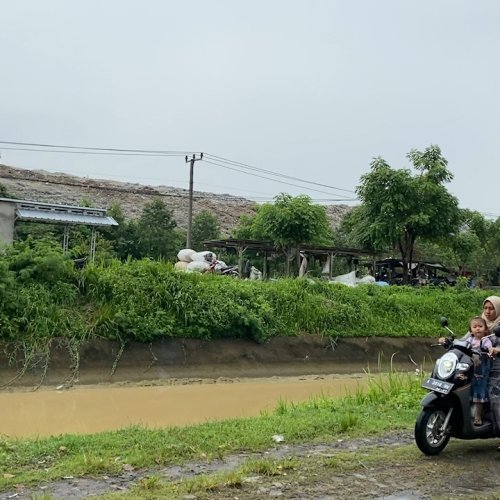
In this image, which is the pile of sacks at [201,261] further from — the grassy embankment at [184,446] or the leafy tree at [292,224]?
the grassy embankment at [184,446]

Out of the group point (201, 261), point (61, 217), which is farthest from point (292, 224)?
point (61, 217)

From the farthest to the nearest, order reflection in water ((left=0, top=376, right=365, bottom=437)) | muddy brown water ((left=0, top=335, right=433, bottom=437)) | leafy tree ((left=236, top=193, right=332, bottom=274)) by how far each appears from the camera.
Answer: leafy tree ((left=236, top=193, right=332, bottom=274)) < muddy brown water ((left=0, top=335, right=433, bottom=437)) < reflection in water ((left=0, top=376, right=365, bottom=437))

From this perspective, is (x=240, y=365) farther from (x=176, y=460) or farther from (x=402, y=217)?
(x=402, y=217)

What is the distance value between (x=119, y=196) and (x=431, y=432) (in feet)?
239

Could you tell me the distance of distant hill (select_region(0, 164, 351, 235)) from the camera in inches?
2603

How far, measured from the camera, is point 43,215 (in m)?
19.2

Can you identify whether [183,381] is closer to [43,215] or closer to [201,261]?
[201,261]

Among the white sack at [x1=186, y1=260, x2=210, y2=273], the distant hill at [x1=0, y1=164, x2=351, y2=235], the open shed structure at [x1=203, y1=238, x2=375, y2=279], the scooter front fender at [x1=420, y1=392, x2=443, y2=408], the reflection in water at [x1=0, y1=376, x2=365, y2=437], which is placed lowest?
the reflection in water at [x1=0, y1=376, x2=365, y2=437]

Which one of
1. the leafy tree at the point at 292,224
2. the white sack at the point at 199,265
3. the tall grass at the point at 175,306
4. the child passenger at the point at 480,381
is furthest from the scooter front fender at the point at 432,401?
the leafy tree at the point at 292,224

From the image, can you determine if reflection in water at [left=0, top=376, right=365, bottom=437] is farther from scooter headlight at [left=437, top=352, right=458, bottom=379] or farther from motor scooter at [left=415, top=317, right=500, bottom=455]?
scooter headlight at [left=437, top=352, right=458, bottom=379]

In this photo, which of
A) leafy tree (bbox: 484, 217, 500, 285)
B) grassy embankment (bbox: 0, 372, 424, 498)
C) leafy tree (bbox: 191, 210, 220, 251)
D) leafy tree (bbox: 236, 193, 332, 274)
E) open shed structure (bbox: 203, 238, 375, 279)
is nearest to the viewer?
grassy embankment (bbox: 0, 372, 424, 498)

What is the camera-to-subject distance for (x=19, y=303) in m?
12.0

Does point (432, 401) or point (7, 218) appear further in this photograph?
point (7, 218)

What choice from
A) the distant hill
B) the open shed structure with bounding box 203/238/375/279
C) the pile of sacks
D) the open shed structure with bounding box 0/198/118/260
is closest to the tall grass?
the open shed structure with bounding box 0/198/118/260
